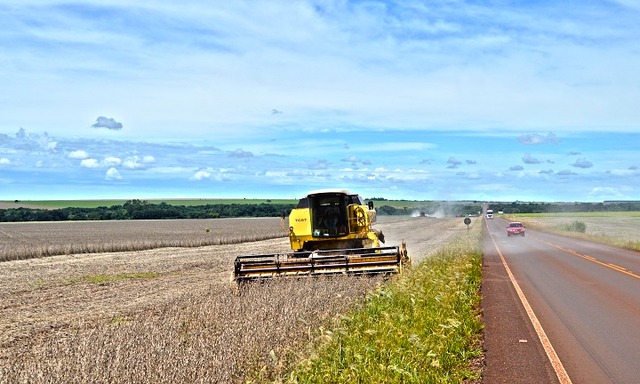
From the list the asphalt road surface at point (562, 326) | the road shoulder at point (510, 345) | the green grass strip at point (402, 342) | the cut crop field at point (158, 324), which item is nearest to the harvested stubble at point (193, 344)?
the cut crop field at point (158, 324)

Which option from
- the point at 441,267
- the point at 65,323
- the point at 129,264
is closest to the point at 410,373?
the point at 65,323

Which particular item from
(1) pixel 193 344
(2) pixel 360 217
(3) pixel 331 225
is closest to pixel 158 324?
(1) pixel 193 344

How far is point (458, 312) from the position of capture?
41.8ft

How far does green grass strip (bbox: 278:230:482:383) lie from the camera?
26.0 feet

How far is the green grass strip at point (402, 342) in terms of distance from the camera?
312 inches

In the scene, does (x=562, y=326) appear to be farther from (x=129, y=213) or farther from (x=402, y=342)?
(x=129, y=213)

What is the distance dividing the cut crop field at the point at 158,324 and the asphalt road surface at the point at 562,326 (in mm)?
2994

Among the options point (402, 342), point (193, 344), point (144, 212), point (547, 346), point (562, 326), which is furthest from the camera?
point (144, 212)

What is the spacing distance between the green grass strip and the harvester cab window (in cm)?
747

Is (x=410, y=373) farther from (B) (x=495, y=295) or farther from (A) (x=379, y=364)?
(B) (x=495, y=295)

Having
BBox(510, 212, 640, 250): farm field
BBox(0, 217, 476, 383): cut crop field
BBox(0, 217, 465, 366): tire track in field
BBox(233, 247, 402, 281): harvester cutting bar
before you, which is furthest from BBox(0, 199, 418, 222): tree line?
BBox(233, 247, 402, 281): harvester cutting bar

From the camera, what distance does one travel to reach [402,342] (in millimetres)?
9500

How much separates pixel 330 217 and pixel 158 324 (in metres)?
11.3

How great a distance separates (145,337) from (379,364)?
4042 mm
